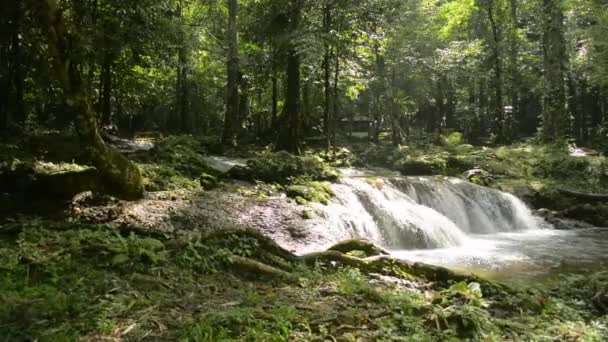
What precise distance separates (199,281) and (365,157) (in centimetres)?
1846

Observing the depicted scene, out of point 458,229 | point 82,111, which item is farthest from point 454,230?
point 82,111

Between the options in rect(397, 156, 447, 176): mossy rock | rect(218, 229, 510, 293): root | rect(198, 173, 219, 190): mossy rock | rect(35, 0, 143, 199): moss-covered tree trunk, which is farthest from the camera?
rect(397, 156, 447, 176): mossy rock

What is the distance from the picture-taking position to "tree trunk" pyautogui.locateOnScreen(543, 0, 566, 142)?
22188mm

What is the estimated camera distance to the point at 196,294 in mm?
5398

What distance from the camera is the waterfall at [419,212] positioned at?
1165cm

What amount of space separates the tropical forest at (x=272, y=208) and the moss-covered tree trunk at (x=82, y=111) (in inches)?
1.2

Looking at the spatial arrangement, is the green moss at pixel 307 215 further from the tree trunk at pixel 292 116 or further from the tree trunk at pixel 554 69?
the tree trunk at pixel 554 69

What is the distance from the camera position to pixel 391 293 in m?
5.92

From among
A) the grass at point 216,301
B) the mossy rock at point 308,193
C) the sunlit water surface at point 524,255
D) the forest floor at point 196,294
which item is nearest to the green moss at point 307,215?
the mossy rock at point 308,193

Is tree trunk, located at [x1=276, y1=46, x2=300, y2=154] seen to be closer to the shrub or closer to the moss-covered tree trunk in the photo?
the shrub

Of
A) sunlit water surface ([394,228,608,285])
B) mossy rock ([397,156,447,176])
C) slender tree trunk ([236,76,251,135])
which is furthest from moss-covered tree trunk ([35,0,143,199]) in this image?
slender tree trunk ([236,76,251,135])

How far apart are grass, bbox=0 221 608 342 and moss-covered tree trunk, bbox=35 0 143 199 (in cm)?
153

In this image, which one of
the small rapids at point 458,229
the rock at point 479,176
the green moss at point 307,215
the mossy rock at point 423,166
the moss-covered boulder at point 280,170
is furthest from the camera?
the mossy rock at point 423,166

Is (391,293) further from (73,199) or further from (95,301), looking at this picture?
(73,199)
